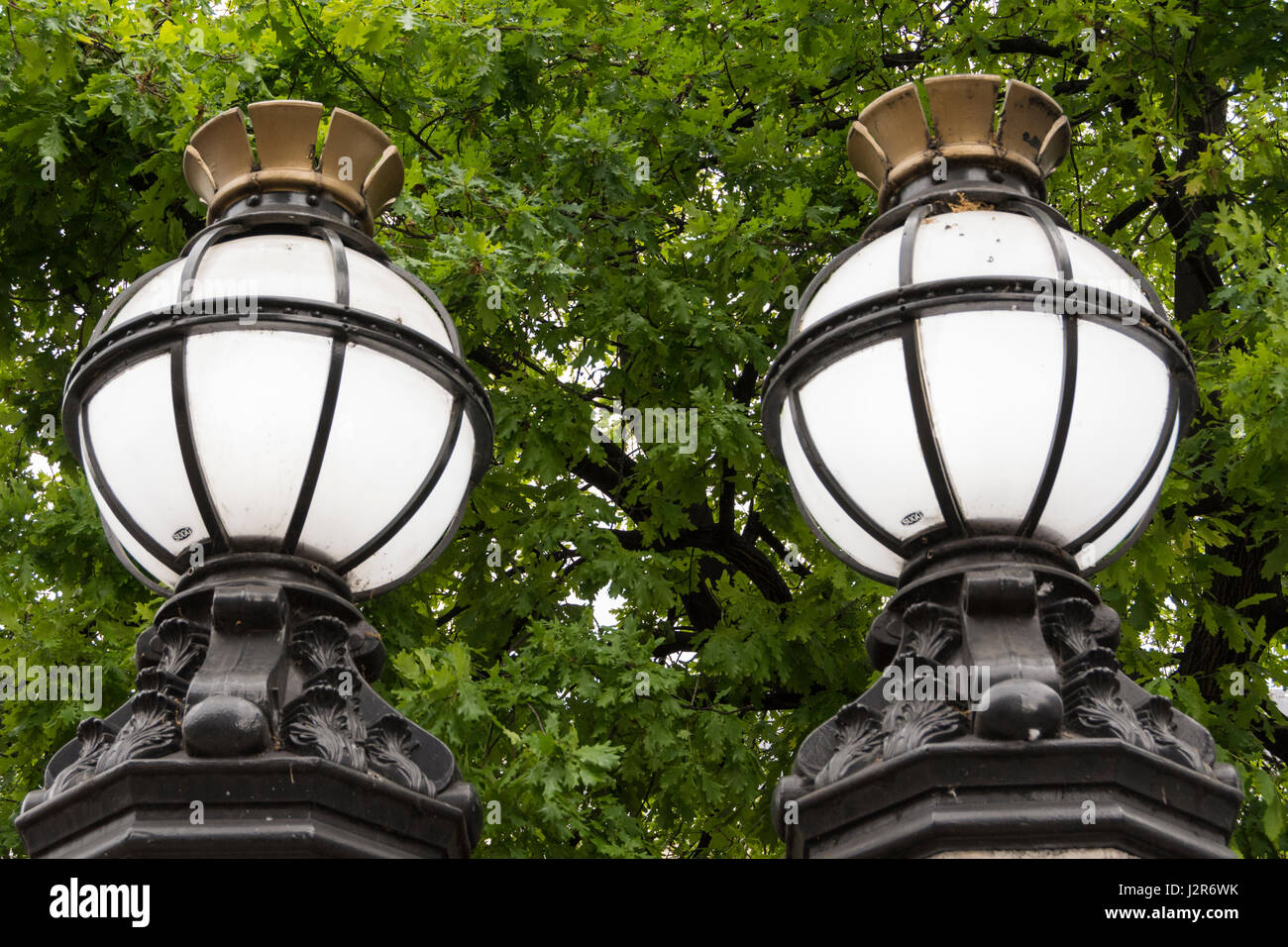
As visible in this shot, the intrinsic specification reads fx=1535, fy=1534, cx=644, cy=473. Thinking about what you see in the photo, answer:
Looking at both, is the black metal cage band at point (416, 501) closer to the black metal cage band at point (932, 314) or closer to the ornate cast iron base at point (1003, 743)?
the black metal cage band at point (932, 314)

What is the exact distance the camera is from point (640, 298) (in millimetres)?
6969

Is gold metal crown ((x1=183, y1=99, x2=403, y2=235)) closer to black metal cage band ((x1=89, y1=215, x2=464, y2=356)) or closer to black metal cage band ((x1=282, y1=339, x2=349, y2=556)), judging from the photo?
black metal cage band ((x1=89, y1=215, x2=464, y2=356))

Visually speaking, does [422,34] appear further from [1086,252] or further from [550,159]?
[1086,252]

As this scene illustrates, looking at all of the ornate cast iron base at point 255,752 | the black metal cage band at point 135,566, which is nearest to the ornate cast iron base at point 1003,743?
the ornate cast iron base at point 255,752

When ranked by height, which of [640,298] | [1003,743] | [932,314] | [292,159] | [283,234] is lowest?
[1003,743]

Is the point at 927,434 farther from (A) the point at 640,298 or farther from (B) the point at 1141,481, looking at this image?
(A) the point at 640,298

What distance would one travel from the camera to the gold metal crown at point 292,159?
10.8ft

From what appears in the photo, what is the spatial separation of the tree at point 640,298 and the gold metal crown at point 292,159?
7.68 ft

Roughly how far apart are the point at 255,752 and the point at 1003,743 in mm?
1157

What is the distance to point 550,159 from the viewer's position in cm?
694

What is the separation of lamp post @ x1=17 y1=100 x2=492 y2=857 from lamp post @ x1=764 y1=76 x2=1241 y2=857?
0.70m

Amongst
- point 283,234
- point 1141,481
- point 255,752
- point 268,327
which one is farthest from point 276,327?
point 1141,481

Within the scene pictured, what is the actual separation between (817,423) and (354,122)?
1226mm
